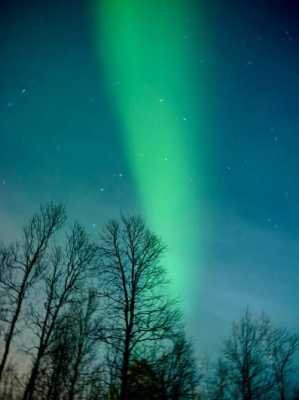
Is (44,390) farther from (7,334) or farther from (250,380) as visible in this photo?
(250,380)

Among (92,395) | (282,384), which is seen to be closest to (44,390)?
(92,395)

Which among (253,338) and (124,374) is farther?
(253,338)

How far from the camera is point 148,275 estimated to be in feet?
42.9

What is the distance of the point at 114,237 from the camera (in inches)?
551

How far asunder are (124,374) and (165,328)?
222 cm

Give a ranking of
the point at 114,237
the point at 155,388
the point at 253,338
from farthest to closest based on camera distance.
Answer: the point at 253,338 → the point at 114,237 → the point at 155,388

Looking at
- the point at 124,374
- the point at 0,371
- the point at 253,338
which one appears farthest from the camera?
the point at 253,338

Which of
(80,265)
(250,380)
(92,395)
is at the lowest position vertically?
(92,395)

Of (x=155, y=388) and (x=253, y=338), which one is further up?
(x=253, y=338)

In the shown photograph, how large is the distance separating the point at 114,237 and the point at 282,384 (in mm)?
23973

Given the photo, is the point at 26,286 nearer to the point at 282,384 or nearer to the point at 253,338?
the point at 253,338

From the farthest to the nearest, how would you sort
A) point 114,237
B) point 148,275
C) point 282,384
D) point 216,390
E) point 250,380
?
point 216,390 → point 282,384 → point 250,380 → point 114,237 → point 148,275

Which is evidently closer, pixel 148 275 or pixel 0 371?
pixel 0 371

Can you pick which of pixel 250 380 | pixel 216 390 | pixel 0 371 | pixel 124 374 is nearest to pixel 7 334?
pixel 0 371
